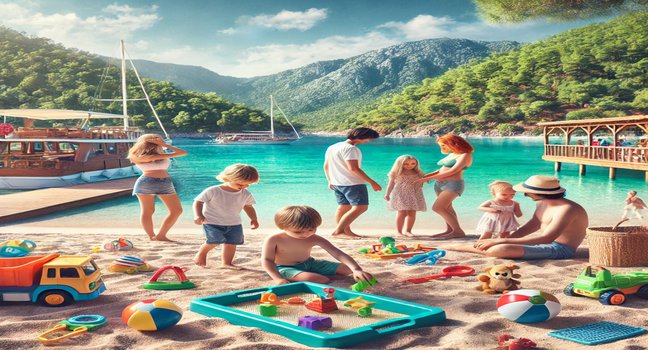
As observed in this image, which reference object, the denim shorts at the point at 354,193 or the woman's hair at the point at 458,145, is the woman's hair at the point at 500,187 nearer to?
the woman's hair at the point at 458,145

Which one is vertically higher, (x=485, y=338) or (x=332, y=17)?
(x=332, y=17)

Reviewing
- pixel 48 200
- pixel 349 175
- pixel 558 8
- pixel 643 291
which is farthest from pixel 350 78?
pixel 643 291

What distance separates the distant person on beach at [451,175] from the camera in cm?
674

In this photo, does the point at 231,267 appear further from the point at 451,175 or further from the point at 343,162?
the point at 451,175

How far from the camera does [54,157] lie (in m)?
23.3

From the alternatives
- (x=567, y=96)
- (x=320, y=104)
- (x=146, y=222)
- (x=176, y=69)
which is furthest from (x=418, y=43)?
(x=146, y=222)

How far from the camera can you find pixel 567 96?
262ft

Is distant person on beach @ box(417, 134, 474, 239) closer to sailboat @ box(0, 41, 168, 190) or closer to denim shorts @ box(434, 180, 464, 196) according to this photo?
denim shorts @ box(434, 180, 464, 196)

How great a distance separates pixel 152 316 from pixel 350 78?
139 m

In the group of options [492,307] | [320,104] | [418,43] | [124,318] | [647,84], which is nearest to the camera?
[124,318]

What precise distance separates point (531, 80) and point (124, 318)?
88.5 m

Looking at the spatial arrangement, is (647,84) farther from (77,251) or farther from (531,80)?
(77,251)

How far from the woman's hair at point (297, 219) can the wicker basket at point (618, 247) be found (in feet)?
7.56

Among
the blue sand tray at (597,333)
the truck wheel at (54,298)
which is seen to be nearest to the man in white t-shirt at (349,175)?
the truck wheel at (54,298)
